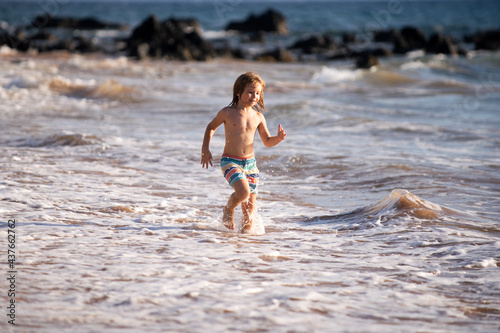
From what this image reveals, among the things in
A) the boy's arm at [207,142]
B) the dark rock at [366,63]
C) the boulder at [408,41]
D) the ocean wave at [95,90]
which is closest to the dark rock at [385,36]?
the boulder at [408,41]

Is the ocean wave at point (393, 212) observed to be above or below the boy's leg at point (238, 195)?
below

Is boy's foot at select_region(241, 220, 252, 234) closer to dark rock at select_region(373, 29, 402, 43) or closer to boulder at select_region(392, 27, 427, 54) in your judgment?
boulder at select_region(392, 27, 427, 54)

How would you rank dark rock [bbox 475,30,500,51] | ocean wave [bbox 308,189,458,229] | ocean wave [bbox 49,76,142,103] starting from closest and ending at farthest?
ocean wave [bbox 308,189,458,229] → ocean wave [bbox 49,76,142,103] → dark rock [bbox 475,30,500,51]

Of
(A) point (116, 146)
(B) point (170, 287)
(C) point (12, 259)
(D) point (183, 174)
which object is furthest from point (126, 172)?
(B) point (170, 287)

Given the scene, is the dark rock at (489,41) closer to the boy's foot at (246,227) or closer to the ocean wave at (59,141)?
the ocean wave at (59,141)

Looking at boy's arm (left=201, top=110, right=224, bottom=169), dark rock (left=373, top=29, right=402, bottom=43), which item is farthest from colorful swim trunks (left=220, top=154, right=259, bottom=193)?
dark rock (left=373, top=29, right=402, bottom=43)

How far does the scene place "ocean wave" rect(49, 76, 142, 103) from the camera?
13992mm

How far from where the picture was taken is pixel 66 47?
2923 cm

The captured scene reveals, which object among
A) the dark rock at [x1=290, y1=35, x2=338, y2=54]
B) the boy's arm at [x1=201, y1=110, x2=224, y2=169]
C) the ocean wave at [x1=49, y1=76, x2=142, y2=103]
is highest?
the dark rock at [x1=290, y1=35, x2=338, y2=54]

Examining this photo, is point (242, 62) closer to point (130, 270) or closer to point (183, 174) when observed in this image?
point (183, 174)

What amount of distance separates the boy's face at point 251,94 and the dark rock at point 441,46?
26.6m

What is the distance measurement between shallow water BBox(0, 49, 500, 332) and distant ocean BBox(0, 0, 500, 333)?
0.05ft

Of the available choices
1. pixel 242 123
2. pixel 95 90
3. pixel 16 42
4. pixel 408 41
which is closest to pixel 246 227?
pixel 242 123

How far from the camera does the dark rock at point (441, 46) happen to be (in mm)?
29528
